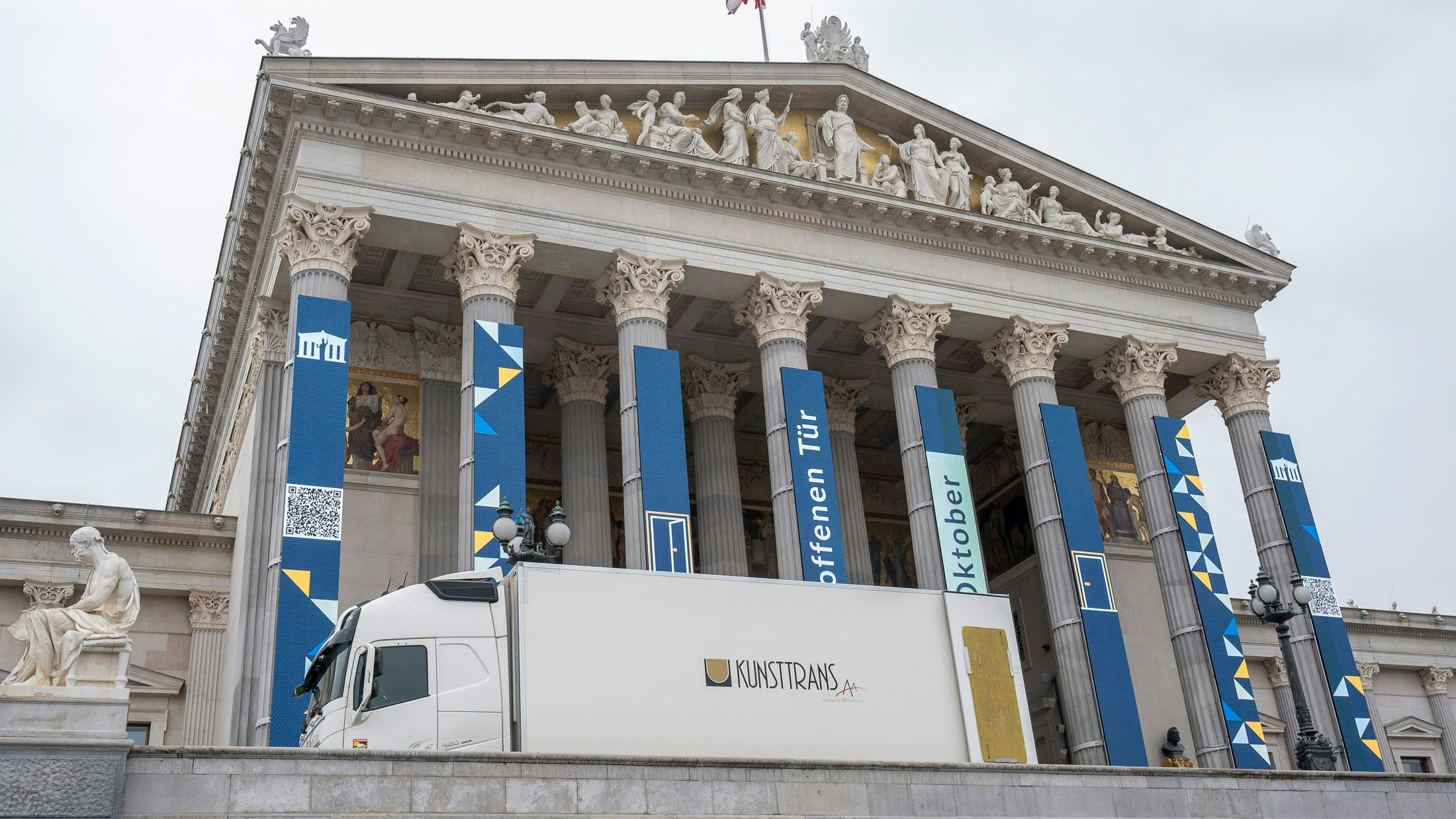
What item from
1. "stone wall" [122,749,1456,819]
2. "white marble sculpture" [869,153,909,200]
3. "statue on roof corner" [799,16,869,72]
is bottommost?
"stone wall" [122,749,1456,819]

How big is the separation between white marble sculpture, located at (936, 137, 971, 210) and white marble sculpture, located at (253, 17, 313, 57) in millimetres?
13648

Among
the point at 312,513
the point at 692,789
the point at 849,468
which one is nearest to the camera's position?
the point at 692,789

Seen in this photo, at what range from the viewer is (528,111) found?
1019 inches

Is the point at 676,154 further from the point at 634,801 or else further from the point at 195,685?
the point at 634,801

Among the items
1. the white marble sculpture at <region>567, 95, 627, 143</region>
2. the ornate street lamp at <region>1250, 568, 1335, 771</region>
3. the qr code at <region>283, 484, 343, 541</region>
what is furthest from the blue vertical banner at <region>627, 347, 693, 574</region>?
the ornate street lamp at <region>1250, 568, 1335, 771</region>

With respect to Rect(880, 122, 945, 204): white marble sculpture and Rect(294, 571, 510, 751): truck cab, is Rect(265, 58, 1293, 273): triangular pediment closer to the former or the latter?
Rect(880, 122, 945, 204): white marble sculpture

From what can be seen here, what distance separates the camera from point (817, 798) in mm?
14797

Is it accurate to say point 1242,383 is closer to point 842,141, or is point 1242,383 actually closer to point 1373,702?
point 842,141

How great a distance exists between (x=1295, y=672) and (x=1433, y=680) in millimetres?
23012

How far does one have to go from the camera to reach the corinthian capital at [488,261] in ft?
80.4

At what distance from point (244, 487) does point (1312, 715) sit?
73.9 feet

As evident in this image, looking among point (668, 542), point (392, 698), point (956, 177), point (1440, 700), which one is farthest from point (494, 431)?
point (1440, 700)

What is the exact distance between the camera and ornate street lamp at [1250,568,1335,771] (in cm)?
1997

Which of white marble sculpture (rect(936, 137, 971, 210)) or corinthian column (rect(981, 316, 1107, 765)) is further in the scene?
white marble sculpture (rect(936, 137, 971, 210))
